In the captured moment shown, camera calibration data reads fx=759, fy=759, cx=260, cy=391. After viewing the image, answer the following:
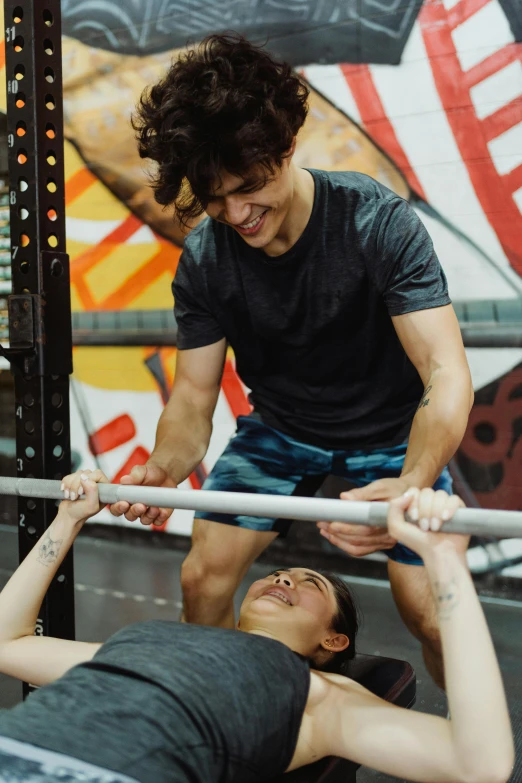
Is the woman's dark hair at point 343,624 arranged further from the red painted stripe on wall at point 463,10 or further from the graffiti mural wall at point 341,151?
the red painted stripe on wall at point 463,10

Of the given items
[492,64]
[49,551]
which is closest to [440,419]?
[49,551]

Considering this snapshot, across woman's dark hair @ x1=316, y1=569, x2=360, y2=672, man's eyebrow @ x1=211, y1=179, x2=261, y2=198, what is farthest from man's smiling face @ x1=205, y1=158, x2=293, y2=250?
woman's dark hair @ x1=316, y1=569, x2=360, y2=672

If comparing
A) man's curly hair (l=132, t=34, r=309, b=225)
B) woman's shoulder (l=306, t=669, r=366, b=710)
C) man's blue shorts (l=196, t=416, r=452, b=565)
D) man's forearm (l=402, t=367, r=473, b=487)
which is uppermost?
man's curly hair (l=132, t=34, r=309, b=225)

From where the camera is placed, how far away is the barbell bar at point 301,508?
1129 millimetres

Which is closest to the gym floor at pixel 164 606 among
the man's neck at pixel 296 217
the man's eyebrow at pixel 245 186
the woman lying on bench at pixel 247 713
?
the woman lying on bench at pixel 247 713

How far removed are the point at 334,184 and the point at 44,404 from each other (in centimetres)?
91

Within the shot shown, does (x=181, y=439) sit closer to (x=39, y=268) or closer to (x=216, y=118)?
Answer: (x=39, y=268)

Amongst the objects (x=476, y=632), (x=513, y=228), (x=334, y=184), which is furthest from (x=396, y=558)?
(x=513, y=228)

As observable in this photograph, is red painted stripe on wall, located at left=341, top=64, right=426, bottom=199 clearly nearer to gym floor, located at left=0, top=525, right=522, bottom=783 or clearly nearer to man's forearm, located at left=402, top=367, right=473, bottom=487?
gym floor, located at left=0, top=525, right=522, bottom=783

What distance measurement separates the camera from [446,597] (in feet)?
3.90

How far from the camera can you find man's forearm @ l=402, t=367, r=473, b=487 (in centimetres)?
158

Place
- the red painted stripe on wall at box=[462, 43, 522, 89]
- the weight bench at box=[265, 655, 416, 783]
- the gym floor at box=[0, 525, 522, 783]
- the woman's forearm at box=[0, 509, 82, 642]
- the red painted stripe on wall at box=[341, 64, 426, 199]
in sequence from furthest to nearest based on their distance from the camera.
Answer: the red painted stripe on wall at box=[341, 64, 426, 199] < the red painted stripe on wall at box=[462, 43, 522, 89] < the gym floor at box=[0, 525, 522, 783] < the woman's forearm at box=[0, 509, 82, 642] < the weight bench at box=[265, 655, 416, 783]

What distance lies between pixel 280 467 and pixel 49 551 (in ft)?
2.26

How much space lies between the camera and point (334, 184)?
6.22 ft
